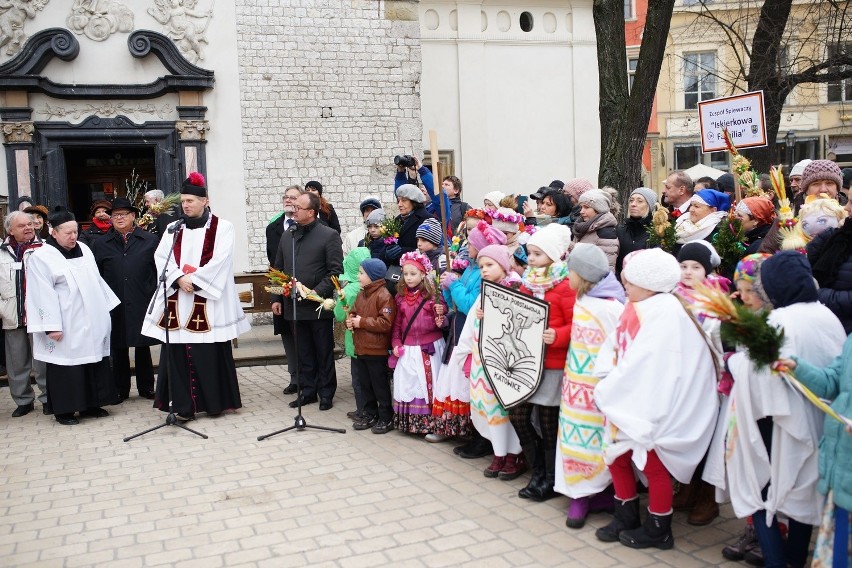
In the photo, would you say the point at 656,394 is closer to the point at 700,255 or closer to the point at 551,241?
the point at 700,255

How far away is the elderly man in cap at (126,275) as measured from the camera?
812cm

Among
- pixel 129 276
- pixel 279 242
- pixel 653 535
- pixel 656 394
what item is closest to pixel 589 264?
pixel 656 394

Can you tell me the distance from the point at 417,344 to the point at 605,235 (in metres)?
1.70

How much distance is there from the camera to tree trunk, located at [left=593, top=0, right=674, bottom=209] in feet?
33.6

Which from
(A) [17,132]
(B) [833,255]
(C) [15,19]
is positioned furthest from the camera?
(A) [17,132]

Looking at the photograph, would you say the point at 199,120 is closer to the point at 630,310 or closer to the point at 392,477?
the point at 392,477

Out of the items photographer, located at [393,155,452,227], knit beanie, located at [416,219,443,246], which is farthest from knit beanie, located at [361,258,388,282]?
photographer, located at [393,155,452,227]

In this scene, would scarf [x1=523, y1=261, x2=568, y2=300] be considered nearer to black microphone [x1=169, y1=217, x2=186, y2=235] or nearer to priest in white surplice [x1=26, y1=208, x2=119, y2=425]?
black microphone [x1=169, y1=217, x2=186, y2=235]

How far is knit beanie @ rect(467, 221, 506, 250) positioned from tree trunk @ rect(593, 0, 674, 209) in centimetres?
480

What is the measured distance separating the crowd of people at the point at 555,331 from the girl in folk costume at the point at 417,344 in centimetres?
2

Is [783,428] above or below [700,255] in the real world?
below

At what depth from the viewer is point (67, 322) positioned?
24.3 feet

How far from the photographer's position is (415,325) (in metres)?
6.37

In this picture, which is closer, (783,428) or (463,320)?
(783,428)
